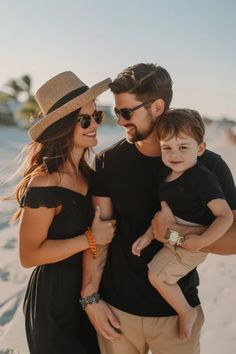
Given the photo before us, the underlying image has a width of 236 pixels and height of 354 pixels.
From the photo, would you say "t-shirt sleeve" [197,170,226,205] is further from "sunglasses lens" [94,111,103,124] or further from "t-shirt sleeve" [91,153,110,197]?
"sunglasses lens" [94,111,103,124]

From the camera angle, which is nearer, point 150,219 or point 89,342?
point 150,219

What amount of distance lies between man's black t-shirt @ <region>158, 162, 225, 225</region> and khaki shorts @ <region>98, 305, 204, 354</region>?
568 millimetres

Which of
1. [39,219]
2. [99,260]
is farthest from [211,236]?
[39,219]

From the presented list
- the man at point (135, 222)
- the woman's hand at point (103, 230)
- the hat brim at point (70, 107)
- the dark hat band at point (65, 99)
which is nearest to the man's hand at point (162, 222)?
the man at point (135, 222)

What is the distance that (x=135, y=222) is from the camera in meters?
2.78

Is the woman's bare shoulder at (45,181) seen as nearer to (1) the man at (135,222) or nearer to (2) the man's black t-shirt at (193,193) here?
(1) the man at (135,222)

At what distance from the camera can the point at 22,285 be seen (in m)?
5.45

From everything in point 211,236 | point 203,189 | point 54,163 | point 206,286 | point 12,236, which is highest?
point 54,163

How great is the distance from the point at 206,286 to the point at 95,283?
3.00 m

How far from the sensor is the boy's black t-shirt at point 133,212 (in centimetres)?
273

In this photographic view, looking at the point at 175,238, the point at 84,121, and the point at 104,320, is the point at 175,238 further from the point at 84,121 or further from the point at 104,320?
the point at 84,121

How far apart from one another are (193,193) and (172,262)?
0.38 meters

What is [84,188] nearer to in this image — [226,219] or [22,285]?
[226,219]

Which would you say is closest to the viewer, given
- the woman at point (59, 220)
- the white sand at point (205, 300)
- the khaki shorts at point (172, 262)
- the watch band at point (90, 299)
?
the khaki shorts at point (172, 262)
